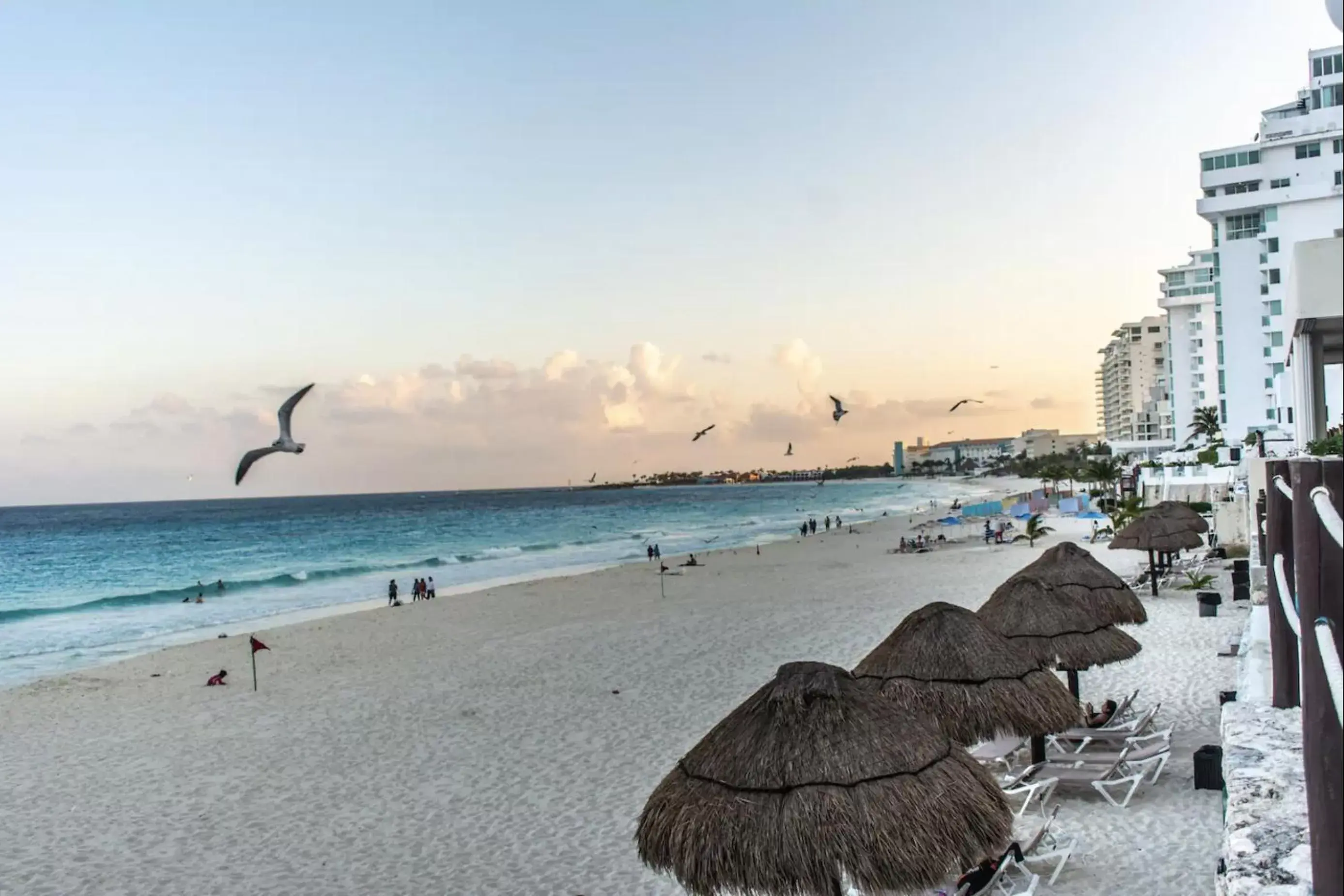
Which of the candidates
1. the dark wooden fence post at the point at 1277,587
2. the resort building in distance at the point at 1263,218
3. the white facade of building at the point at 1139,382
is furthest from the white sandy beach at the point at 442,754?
the white facade of building at the point at 1139,382

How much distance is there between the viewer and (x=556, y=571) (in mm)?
45219

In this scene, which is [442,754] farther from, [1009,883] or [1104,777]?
[1104,777]

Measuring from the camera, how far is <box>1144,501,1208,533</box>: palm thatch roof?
18844mm

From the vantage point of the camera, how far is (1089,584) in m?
11.0

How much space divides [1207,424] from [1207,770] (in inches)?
2304

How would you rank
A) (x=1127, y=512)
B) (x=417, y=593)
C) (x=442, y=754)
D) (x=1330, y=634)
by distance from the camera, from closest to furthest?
(x=1330, y=634), (x=442, y=754), (x=1127, y=512), (x=417, y=593)

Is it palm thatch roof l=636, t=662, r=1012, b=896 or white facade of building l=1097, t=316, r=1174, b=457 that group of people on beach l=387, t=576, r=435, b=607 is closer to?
palm thatch roof l=636, t=662, r=1012, b=896

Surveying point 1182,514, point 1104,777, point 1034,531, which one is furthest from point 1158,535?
point 1034,531

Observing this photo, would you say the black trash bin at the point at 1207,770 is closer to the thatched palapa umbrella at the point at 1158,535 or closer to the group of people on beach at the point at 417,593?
the thatched palapa umbrella at the point at 1158,535

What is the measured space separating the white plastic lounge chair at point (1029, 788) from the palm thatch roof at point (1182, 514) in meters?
11.8

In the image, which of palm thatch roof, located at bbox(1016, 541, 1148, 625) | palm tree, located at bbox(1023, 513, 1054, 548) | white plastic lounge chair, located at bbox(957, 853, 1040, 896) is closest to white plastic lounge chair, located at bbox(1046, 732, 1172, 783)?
palm thatch roof, located at bbox(1016, 541, 1148, 625)

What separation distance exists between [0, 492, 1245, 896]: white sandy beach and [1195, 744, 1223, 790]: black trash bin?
11 cm

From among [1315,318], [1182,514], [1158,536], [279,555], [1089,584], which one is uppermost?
[1315,318]

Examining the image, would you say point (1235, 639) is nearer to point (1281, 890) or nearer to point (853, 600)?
point (853, 600)
